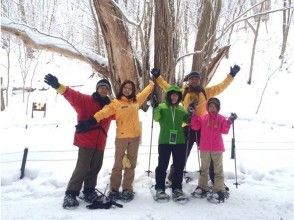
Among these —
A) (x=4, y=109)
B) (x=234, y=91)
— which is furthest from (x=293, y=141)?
(x=4, y=109)

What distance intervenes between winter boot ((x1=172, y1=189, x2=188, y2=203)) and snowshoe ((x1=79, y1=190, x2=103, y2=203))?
1067 mm

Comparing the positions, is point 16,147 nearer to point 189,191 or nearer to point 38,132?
point 38,132

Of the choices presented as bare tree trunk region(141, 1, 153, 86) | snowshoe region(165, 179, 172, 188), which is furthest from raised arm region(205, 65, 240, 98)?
bare tree trunk region(141, 1, 153, 86)

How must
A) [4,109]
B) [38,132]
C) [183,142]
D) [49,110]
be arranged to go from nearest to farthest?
1. [183,142]
2. [38,132]
3. [49,110]
4. [4,109]

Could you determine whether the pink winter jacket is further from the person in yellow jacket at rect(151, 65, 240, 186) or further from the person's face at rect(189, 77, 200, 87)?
the person's face at rect(189, 77, 200, 87)

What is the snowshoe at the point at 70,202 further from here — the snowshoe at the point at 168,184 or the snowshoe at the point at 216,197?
the snowshoe at the point at 216,197

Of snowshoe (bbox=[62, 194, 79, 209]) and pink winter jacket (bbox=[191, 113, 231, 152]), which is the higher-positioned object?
pink winter jacket (bbox=[191, 113, 231, 152])

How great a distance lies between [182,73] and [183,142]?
16.4 feet

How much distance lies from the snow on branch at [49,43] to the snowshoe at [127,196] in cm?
388

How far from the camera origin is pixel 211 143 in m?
5.65

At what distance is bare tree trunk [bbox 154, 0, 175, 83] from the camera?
809cm

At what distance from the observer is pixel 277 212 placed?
5262mm

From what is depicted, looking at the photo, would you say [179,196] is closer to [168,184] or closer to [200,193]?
[200,193]

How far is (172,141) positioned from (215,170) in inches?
30.6
